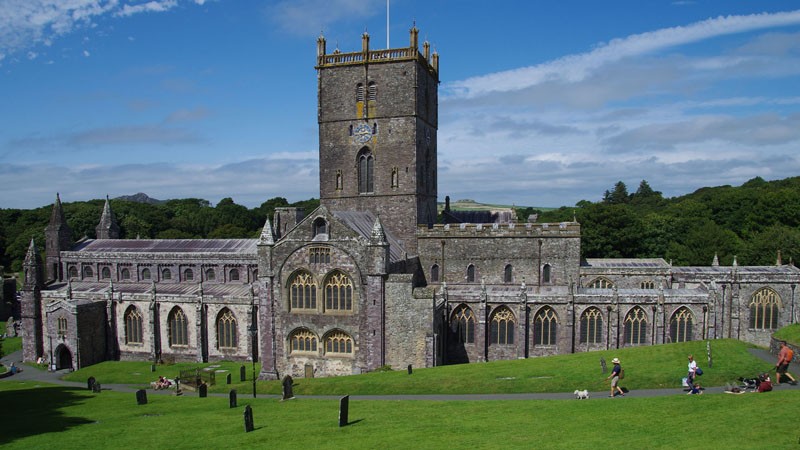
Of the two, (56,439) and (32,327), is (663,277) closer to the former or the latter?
(56,439)

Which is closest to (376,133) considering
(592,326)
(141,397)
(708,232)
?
(592,326)

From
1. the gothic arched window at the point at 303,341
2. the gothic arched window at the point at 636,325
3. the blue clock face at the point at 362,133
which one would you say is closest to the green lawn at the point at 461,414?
the gothic arched window at the point at 303,341

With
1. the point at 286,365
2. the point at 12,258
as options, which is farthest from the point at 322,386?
the point at 12,258

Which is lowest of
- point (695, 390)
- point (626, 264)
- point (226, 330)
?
point (226, 330)

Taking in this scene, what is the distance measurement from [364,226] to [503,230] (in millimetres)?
11640

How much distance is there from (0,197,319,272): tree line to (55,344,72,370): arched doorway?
175ft

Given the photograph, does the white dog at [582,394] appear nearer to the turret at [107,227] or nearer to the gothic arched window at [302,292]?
the gothic arched window at [302,292]

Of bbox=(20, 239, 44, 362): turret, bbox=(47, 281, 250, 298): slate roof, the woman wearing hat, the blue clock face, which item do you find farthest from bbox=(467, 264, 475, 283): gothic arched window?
bbox=(20, 239, 44, 362): turret

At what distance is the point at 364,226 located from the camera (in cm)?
4269

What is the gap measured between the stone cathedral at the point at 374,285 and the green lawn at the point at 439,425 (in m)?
7.78

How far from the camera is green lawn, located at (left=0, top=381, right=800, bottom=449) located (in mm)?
19062

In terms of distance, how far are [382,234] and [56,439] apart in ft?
68.3

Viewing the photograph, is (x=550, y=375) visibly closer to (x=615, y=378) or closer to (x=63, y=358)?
(x=615, y=378)

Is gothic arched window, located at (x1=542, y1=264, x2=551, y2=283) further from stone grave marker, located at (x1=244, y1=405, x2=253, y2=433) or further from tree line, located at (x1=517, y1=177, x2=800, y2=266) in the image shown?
stone grave marker, located at (x1=244, y1=405, x2=253, y2=433)
